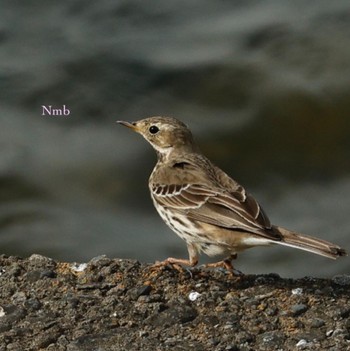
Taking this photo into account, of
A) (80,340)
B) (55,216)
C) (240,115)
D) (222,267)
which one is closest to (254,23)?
(240,115)

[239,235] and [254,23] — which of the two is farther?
[254,23]

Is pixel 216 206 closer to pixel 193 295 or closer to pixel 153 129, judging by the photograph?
pixel 193 295

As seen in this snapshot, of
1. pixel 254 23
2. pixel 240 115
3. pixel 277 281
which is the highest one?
pixel 254 23

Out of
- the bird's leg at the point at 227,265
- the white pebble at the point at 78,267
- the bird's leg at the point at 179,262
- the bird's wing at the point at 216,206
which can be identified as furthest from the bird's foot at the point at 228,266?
the white pebble at the point at 78,267

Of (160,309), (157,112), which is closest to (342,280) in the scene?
(160,309)

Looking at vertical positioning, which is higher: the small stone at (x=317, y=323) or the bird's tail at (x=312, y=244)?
the bird's tail at (x=312, y=244)

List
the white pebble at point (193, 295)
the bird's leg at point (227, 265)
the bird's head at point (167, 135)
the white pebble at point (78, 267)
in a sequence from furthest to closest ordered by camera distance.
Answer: the bird's head at point (167, 135) < the bird's leg at point (227, 265) < the white pebble at point (78, 267) < the white pebble at point (193, 295)

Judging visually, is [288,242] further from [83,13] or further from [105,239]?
[83,13]

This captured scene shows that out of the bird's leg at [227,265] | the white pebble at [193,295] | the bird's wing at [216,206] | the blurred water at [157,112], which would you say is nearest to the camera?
the white pebble at [193,295]

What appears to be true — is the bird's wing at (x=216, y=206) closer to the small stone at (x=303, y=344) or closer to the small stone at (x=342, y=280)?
the small stone at (x=342, y=280)
